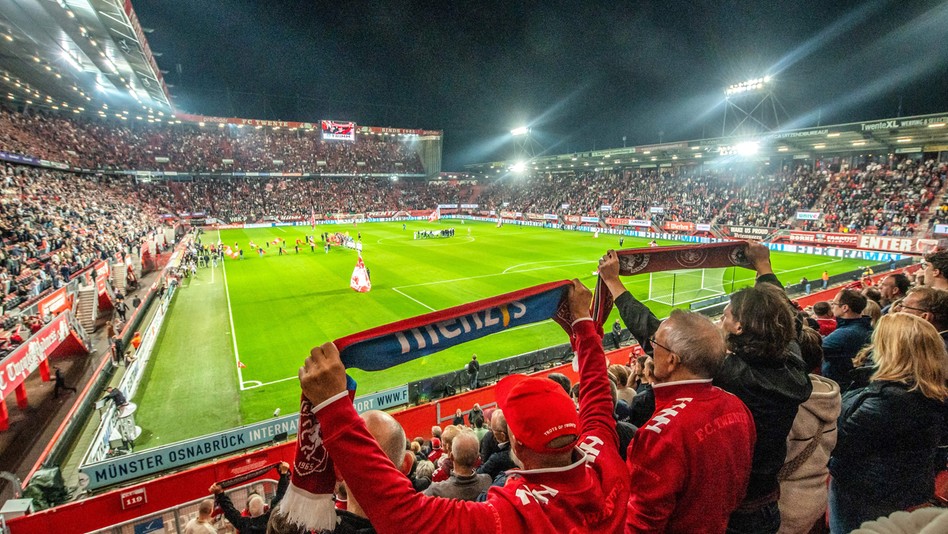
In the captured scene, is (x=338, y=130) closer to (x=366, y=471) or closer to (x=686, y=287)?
(x=686, y=287)

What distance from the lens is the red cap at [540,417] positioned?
5.81 feet

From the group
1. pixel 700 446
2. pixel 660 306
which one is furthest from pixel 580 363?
pixel 660 306

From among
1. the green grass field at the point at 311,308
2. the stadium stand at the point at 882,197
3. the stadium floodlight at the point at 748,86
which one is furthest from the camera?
the stadium floodlight at the point at 748,86

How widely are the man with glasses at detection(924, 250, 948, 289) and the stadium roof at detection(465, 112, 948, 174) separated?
3468 centimetres

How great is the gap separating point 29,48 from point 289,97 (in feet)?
228

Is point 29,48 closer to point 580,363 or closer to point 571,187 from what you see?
point 580,363

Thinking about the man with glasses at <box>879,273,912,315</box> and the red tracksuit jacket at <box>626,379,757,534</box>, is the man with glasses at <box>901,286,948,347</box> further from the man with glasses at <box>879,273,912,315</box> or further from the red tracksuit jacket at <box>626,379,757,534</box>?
the red tracksuit jacket at <box>626,379,757,534</box>

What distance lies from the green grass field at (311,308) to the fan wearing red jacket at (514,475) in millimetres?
12006

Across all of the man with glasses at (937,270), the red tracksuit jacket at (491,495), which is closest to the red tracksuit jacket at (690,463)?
the red tracksuit jacket at (491,495)

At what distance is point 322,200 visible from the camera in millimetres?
A: 75938

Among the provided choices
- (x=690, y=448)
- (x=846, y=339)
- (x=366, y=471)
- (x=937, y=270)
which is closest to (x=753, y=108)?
(x=937, y=270)

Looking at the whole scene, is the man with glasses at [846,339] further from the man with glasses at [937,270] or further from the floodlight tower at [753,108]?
the floodlight tower at [753,108]

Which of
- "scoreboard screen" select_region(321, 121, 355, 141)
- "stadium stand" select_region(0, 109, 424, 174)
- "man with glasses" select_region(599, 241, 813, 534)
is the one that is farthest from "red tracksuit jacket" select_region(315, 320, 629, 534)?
"scoreboard screen" select_region(321, 121, 355, 141)

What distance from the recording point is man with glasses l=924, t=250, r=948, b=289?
215 inches
